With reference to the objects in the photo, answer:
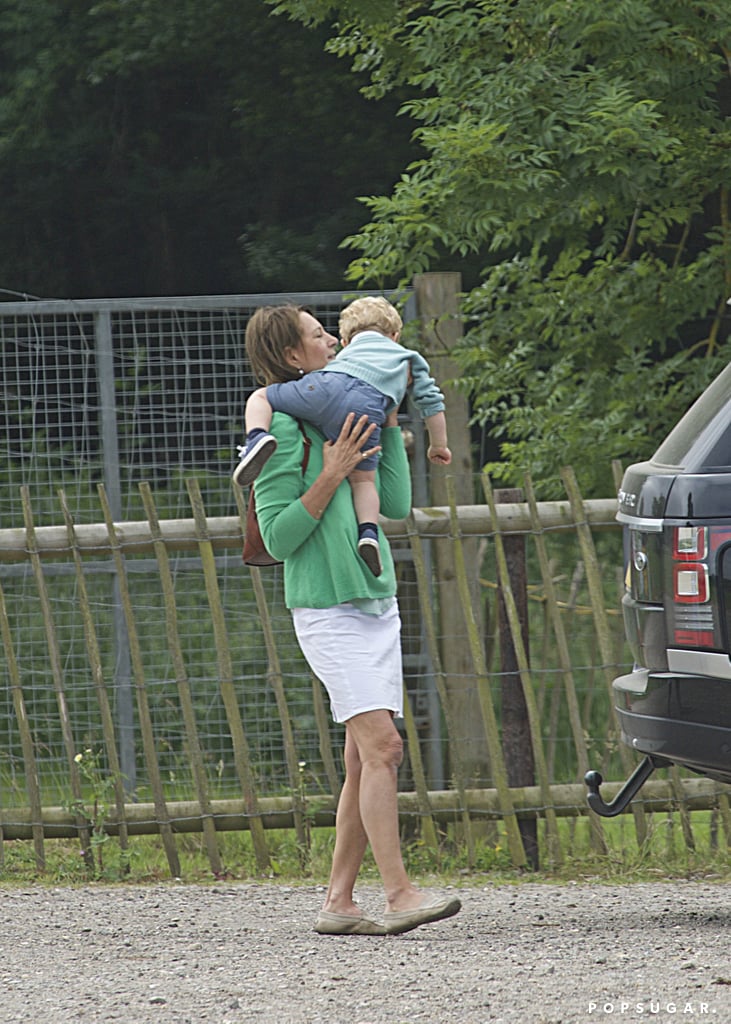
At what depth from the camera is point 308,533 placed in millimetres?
4309

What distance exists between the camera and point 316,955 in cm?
424

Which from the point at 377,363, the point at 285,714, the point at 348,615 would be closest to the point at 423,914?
the point at 348,615

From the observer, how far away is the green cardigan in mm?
4293

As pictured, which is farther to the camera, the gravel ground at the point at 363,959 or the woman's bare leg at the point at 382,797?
the woman's bare leg at the point at 382,797

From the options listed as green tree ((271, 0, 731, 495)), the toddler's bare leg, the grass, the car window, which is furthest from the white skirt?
green tree ((271, 0, 731, 495))

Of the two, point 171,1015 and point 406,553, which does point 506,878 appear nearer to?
point 406,553

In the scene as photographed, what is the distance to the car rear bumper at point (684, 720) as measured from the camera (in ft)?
13.3

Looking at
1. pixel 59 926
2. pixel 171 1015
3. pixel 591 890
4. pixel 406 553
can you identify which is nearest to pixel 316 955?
pixel 171 1015

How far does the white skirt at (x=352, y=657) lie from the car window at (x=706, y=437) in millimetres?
952

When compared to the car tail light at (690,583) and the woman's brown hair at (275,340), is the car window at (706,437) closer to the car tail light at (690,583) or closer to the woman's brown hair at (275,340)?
the car tail light at (690,583)

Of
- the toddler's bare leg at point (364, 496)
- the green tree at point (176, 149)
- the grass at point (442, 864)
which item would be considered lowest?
the grass at point (442, 864)

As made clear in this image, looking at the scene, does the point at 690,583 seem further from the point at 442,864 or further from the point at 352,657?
the point at 442,864

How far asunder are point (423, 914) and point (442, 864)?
1.48m

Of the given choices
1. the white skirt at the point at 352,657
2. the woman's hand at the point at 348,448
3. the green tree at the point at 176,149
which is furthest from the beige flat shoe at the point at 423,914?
the green tree at the point at 176,149
